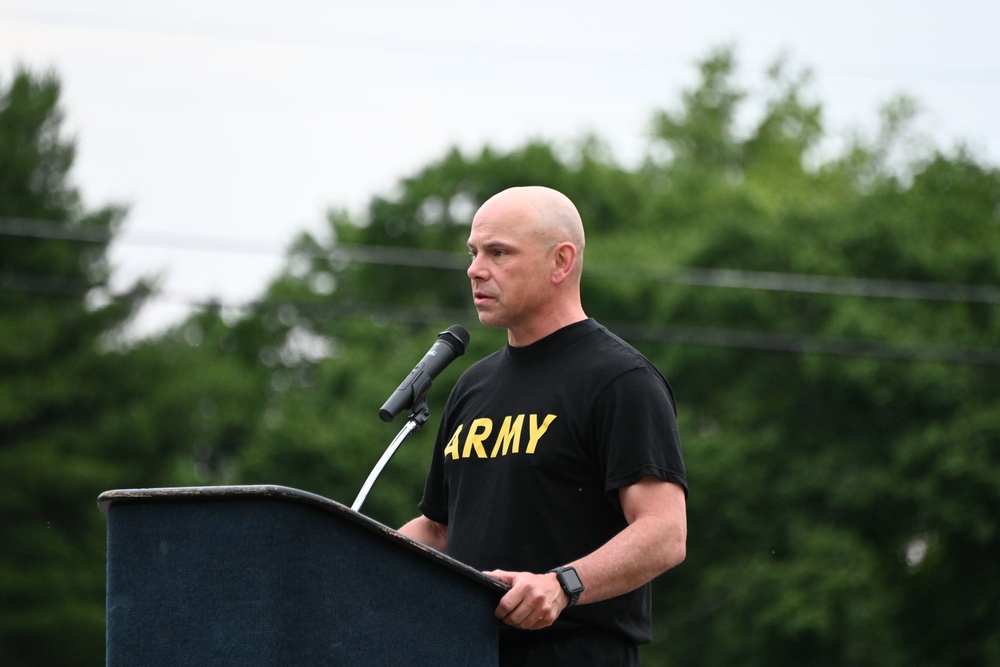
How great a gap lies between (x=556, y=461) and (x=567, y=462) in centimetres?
2

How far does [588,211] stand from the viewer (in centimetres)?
2789

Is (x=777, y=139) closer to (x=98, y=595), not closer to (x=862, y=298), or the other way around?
(x=862, y=298)

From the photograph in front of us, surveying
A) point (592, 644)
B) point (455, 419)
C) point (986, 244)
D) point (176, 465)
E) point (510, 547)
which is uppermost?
point (986, 244)

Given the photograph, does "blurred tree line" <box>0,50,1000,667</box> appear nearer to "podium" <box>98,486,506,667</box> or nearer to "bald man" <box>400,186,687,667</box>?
"bald man" <box>400,186,687,667</box>

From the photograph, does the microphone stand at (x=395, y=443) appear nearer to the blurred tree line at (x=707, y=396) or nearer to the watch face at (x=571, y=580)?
the watch face at (x=571, y=580)

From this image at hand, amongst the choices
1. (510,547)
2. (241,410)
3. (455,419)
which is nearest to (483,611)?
(510,547)

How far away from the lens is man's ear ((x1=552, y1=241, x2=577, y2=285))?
10.8 ft

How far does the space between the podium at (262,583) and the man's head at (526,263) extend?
869 mm

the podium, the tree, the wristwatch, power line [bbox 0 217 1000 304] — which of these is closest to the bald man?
the wristwatch

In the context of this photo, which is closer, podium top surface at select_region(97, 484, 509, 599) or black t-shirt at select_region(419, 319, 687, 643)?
podium top surface at select_region(97, 484, 509, 599)

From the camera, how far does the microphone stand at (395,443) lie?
2.88 m

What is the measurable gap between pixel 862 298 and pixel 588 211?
20.3 ft

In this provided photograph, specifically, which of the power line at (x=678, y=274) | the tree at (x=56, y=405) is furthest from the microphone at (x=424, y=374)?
the tree at (x=56, y=405)

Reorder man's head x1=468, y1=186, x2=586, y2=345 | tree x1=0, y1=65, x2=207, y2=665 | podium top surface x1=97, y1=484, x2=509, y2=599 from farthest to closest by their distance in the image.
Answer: tree x1=0, y1=65, x2=207, y2=665 < man's head x1=468, y1=186, x2=586, y2=345 < podium top surface x1=97, y1=484, x2=509, y2=599
